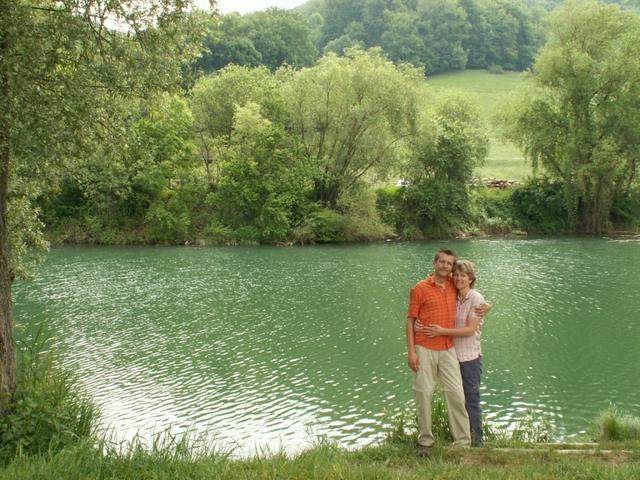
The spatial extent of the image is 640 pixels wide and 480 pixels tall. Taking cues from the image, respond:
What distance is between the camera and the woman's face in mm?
6797

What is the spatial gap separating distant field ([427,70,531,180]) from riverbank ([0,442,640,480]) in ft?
137

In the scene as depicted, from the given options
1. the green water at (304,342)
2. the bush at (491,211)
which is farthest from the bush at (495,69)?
the green water at (304,342)

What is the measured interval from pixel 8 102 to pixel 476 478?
6.83m

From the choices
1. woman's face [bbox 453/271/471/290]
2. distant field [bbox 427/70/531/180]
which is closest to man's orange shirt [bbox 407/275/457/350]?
woman's face [bbox 453/271/471/290]

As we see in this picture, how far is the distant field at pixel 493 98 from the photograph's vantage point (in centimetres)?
5016

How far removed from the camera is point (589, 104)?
4219 centimetres

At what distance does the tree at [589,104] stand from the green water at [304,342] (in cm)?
1436

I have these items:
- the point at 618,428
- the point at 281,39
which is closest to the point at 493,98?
the point at 281,39

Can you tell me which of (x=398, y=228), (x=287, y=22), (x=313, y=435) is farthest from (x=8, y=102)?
(x=287, y=22)

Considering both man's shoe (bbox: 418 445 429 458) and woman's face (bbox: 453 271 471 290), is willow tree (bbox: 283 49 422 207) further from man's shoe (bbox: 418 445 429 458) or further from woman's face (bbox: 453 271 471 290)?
man's shoe (bbox: 418 445 429 458)

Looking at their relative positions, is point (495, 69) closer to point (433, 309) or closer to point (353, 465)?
point (433, 309)

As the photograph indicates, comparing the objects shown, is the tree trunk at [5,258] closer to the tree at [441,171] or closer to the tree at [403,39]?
the tree at [441,171]

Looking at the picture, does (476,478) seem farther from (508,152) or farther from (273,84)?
(508,152)

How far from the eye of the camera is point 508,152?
6494cm
